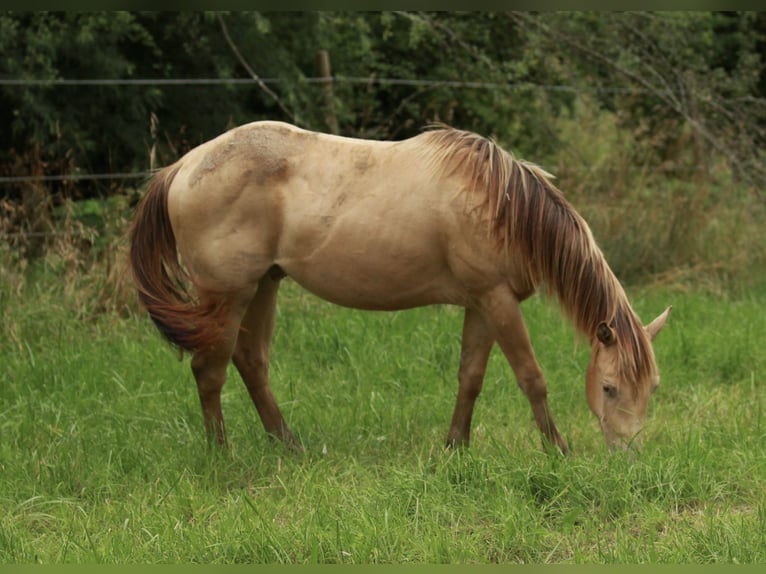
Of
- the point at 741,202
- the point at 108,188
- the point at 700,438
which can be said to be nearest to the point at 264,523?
the point at 700,438

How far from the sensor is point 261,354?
218 inches

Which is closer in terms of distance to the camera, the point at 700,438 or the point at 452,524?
the point at 452,524

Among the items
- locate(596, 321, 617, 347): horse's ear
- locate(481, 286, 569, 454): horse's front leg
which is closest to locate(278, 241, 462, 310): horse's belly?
locate(481, 286, 569, 454): horse's front leg

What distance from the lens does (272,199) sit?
16.9 ft

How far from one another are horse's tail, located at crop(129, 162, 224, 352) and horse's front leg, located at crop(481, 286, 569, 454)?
1340 mm

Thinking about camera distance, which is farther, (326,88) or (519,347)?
(326,88)

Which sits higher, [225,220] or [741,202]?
[225,220]

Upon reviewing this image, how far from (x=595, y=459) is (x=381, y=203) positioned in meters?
1.54

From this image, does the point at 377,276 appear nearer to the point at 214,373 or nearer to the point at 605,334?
the point at 214,373

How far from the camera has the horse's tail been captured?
523 cm

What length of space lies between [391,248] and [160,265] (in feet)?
4.07

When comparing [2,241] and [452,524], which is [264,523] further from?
[2,241]

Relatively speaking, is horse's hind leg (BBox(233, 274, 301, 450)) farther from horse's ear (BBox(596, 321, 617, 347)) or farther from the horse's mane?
horse's ear (BBox(596, 321, 617, 347))

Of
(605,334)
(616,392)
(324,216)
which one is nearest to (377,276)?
(324,216)
